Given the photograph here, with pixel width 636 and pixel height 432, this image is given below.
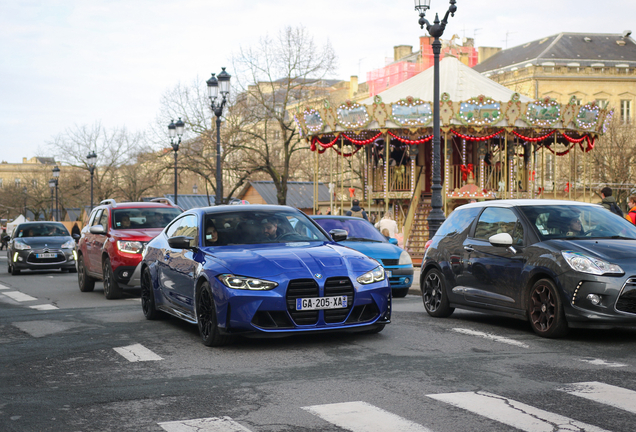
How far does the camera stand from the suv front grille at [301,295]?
805 centimetres

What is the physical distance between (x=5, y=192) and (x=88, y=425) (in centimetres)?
10162

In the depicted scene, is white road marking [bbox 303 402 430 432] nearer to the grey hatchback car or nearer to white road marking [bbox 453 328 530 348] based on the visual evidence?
white road marking [bbox 453 328 530 348]

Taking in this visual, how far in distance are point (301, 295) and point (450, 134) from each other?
20901 mm

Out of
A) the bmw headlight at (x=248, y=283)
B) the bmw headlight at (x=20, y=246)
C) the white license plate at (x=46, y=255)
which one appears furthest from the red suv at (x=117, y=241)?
the bmw headlight at (x=20, y=246)

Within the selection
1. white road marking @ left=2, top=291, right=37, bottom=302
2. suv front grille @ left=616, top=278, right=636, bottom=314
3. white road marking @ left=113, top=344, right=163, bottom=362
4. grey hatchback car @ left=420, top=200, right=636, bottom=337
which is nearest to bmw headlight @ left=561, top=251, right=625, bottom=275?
grey hatchback car @ left=420, top=200, right=636, bottom=337

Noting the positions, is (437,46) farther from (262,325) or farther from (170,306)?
(262,325)

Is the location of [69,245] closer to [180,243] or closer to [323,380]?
[180,243]

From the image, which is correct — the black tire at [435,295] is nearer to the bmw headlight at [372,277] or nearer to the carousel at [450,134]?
the bmw headlight at [372,277]

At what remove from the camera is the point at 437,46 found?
61.5ft

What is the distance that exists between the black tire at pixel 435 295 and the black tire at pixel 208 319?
11.9 feet

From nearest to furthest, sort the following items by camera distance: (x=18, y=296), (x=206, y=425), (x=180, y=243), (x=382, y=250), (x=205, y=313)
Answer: (x=206, y=425) → (x=205, y=313) → (x=180, y=243) → (x=382, y=250) → (x=18, y=296)

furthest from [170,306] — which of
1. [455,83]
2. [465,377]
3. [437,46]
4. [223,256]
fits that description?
[455,83]

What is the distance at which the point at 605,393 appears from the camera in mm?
6184

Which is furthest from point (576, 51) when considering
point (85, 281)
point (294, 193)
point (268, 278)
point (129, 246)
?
point (268, 278)
